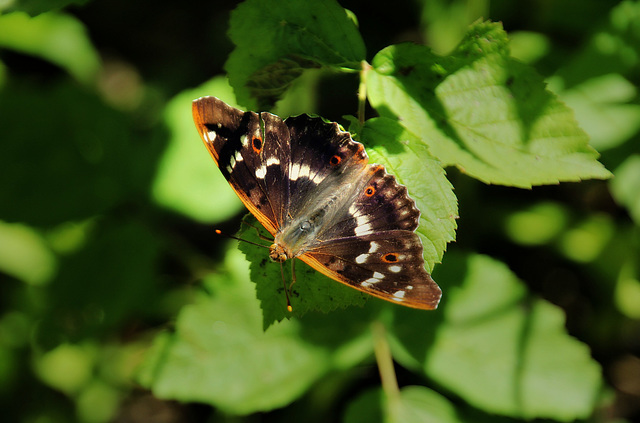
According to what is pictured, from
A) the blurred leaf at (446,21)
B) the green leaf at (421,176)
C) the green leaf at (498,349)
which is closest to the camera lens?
the green leaf at (421,176)

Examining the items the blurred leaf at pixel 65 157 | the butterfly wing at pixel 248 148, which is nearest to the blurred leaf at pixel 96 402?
the blurred leaf at pixel 65 157

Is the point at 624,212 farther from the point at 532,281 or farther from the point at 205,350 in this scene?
the point at 205,350

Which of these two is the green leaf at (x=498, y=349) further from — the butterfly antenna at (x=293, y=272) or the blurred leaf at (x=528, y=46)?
the blurred leaf at (x=528, y=46)

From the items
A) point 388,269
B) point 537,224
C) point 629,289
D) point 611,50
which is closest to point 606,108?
point 611,50

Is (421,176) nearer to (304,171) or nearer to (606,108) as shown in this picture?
(304,171)

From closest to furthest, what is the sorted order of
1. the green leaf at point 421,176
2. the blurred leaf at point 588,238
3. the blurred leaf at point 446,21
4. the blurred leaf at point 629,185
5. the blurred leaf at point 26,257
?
the green leaf at point 421,176
the blurred leaf at point 629,185
the blurred leaf at point 588,238
the blurred leaf at point 446,21
the blurred leaf at point 26,257
